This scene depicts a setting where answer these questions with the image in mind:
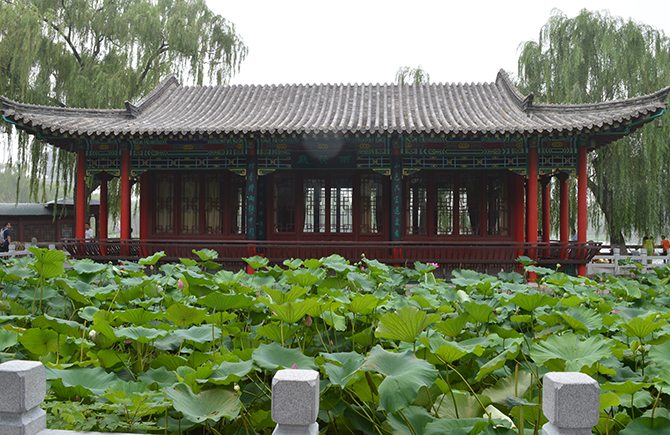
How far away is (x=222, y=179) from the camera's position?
9195mm

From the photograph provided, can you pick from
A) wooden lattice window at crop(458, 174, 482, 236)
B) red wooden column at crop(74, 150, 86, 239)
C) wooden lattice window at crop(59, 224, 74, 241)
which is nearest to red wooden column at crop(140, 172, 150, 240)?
red wooden column at crop(74, 150, 86, 239)

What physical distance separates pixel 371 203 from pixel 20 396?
804 centimetres

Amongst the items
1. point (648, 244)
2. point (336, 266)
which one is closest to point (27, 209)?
point (336, 266)

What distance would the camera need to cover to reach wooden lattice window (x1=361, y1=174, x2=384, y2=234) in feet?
29.6

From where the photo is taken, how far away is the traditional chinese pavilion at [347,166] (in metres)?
7.59

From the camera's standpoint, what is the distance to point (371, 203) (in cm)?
907

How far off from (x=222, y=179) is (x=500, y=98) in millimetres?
6196

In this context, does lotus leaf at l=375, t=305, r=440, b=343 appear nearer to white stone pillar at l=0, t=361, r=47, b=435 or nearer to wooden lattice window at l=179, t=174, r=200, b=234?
white stone pillar at l=0, t=361, r=47, b=435

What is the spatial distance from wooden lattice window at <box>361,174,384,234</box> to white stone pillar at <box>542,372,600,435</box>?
26.0 feet

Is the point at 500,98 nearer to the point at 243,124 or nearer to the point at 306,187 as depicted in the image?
the point at 306,187

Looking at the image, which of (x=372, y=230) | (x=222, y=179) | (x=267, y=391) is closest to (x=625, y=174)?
(x=372, y=230)

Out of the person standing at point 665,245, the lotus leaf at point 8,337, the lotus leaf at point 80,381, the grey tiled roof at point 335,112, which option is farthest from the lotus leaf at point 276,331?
the person standing at point 665,245

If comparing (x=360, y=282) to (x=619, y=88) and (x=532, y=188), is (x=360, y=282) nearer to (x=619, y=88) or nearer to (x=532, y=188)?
(x=532, y=188)

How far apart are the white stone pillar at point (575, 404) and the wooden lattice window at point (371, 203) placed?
793 cm
